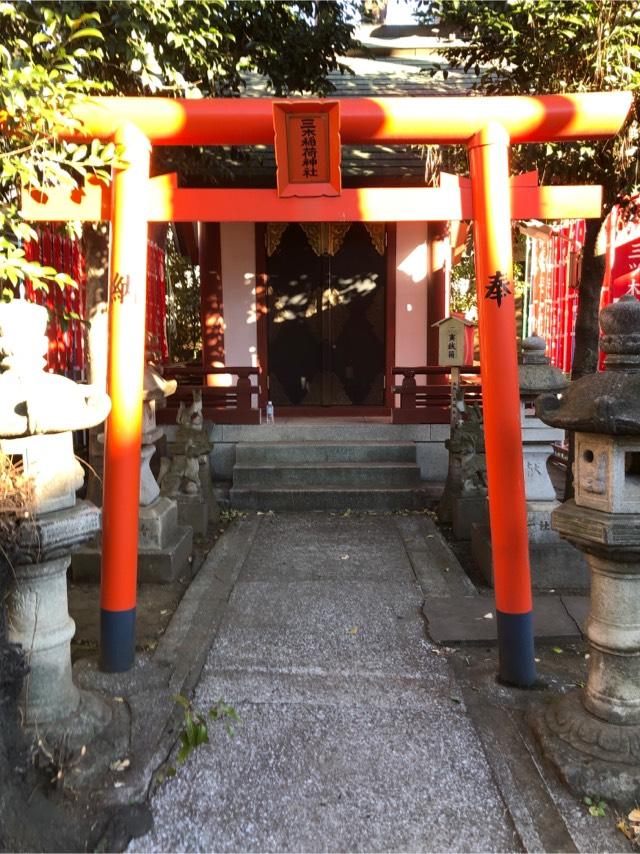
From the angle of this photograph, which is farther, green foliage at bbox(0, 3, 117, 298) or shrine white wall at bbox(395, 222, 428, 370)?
shrine white wall at bbox(395, 222, 428, 370)

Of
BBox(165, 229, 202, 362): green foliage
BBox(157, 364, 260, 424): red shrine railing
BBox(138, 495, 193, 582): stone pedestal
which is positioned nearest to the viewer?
BBox(138, 495, 193, 582): stone pedestal

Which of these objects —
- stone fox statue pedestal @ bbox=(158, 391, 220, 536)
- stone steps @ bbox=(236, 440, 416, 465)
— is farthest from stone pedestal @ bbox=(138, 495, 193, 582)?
stone steps @ bbox=(236, 440, 416, 465)

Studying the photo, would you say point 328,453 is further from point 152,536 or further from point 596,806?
point 596,806

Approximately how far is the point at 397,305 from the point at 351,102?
259 inches

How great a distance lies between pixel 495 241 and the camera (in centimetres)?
376

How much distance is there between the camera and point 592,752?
290 centimetres

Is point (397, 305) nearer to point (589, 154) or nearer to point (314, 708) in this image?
point (589, 154)

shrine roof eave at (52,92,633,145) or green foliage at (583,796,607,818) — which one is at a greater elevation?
shrine roof eave at (52,92,633,145)

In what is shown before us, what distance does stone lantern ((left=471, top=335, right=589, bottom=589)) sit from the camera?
17.1 ft

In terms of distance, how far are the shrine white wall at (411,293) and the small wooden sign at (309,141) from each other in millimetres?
6634

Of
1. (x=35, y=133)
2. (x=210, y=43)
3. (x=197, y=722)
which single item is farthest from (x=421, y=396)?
(x=197, y=722)

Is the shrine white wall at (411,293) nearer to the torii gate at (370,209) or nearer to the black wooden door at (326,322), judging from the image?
the black wooden door at (326,322)

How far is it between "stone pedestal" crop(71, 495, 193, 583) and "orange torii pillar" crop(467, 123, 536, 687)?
2.83m

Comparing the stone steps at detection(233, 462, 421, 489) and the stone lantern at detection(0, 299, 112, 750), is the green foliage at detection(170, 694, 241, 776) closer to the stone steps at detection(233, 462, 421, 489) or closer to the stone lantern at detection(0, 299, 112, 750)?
the stone lantern at detection(0, 299, 112, 750)
